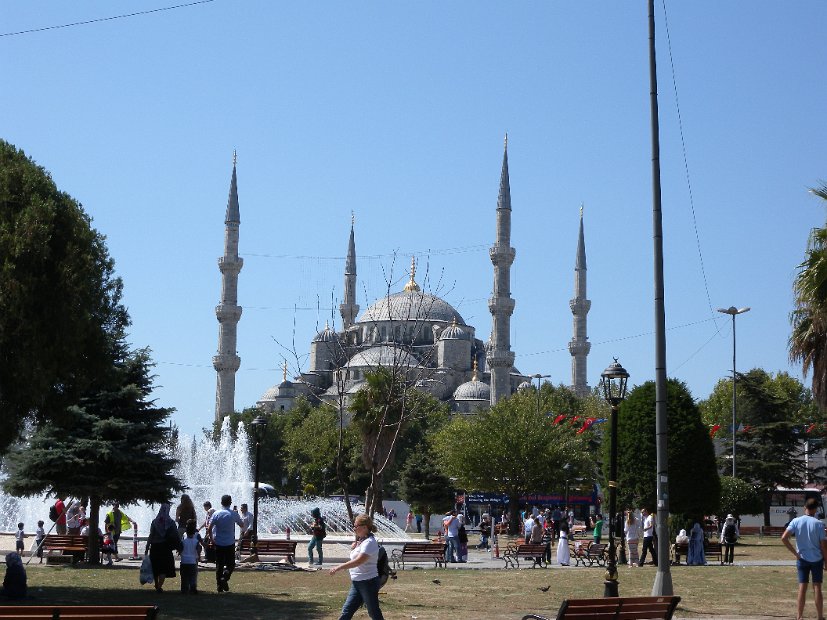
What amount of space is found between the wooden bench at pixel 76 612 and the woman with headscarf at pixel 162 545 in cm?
636

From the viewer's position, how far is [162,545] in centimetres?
1550

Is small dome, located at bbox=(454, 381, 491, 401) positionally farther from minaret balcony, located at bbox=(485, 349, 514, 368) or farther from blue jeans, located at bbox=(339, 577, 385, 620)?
blue jeans, located at bbox=(339, 577, 385, 620)

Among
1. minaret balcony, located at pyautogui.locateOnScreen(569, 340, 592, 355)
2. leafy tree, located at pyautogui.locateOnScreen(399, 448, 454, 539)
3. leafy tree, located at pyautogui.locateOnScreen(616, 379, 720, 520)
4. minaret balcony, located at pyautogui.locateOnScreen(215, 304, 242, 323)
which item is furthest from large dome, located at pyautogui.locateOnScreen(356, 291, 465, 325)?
leafy tree, located at pyautogui.locateOnScreen(616, 379, 720, 520)

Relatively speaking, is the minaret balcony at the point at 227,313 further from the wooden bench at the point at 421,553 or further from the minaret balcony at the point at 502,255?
the wooden bench at the point at 421,553

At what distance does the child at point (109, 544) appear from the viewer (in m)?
21.1

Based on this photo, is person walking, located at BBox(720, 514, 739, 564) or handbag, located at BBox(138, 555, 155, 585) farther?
person walking, located at BBox(720, 514, 739, 564)

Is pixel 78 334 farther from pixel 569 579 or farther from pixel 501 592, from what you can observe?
pixel 569 579

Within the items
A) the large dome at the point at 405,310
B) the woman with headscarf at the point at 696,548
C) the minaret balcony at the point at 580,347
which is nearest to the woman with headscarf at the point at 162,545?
the woman with headscarf at the point at 696,548

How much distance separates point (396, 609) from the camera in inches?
543

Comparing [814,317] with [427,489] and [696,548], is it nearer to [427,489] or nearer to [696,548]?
[696,548]

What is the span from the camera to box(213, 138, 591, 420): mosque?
87750 mm

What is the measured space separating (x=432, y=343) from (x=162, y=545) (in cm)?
9476

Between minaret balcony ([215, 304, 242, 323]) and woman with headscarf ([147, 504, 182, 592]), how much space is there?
75904mm

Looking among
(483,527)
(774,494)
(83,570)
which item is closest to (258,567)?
(83,570)
